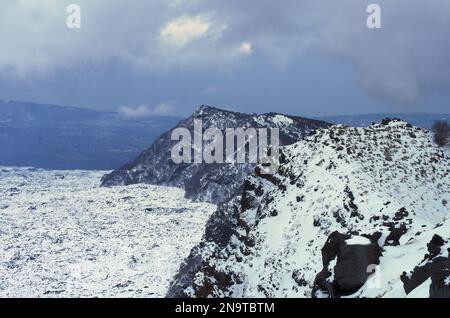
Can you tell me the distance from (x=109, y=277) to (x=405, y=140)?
125156mm

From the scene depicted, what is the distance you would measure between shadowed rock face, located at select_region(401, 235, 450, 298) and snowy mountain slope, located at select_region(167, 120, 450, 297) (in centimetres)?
313

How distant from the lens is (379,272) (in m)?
44.6

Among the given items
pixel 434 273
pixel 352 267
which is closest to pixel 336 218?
pixel 352 267

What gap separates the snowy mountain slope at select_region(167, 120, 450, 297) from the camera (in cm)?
4744

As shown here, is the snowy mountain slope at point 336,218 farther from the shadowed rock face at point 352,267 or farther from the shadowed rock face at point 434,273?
the shadowed rock face at point 434,273

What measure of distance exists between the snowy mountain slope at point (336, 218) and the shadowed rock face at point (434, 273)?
3.13 m

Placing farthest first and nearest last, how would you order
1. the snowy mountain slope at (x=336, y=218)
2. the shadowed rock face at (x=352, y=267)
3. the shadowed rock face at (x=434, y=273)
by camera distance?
the snowy mountain slope at (x=336, y=218), the shadowed rock face at (x=352, y=267), the shadowed rock face at (x=434, y=273)

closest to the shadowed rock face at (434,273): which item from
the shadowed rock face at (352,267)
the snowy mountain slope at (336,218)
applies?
the snowy mountain slope at (336,218)

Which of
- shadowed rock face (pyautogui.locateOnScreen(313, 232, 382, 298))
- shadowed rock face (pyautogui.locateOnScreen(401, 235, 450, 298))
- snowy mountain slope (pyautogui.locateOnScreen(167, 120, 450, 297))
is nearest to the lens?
shadowed rock face (pyautogui.locateOnScreen(401, 235, 450, 298))

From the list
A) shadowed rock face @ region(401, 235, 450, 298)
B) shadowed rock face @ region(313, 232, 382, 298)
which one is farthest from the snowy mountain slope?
shadowed rock face @ region(401, 235, 450, 298)

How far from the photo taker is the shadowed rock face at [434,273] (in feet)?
111

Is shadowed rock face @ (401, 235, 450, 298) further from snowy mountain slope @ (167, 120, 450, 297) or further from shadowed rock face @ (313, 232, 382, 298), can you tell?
shadowed rock face @ (313, 232, 382, 298)
